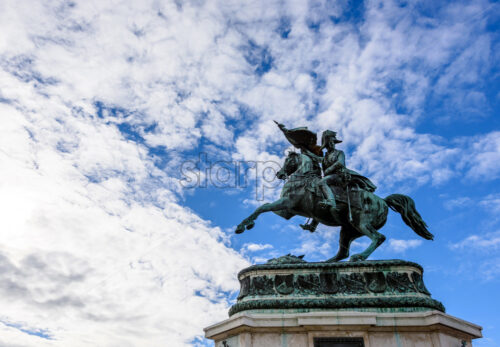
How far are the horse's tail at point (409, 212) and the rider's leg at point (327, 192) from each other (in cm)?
197

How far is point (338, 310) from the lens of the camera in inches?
383

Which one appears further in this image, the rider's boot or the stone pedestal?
the rider's boot

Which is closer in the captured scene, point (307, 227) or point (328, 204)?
point (328, 204)

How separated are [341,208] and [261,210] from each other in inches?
92.9

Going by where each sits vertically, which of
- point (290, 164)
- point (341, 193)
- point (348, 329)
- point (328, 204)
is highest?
point (290, 164)

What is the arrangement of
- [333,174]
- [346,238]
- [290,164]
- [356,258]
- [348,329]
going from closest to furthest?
1. [348,329]
2. [356,258]
3. [333,174]
4. [346,238]
5. [290,164]

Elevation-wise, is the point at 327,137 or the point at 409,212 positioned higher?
the point at 327,137

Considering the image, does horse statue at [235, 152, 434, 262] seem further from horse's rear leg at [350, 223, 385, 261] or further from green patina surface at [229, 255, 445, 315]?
green patina surface at [229, 255, 445, 315]

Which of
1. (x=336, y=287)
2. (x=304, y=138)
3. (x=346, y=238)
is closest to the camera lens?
(x=336, y=287)

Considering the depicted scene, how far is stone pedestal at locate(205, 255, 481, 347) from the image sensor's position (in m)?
9.32

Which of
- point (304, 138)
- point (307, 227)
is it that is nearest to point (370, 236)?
point (307, 227)

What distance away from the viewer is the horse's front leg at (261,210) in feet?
39.8

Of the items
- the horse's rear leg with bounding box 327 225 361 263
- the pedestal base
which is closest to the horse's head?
the horse's rear leg with bounding box 327 225 361 263

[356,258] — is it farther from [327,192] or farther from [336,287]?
[327,192]
